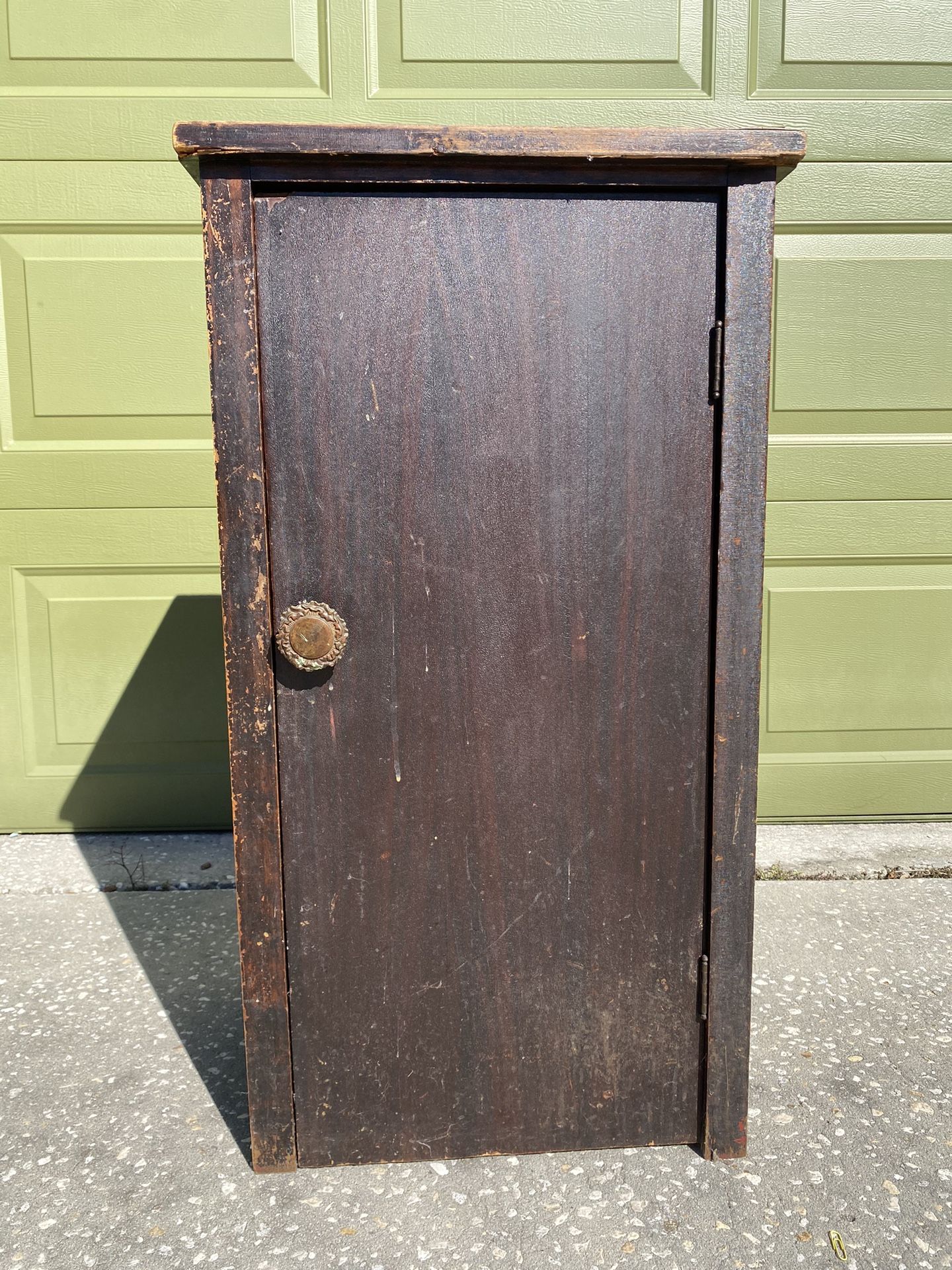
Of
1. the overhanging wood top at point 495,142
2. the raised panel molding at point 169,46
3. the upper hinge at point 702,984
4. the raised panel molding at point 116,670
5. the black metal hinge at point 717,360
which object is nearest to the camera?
the overhanging wood top at point 495,142

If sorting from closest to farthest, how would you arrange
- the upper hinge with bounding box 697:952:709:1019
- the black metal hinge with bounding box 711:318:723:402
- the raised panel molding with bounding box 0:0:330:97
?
the black metal hinge with bounding box 711:318:723:402, the upper hinge with bounding box 697:952:709:1019, the raised panel molding with bounding box 0:0:330:97

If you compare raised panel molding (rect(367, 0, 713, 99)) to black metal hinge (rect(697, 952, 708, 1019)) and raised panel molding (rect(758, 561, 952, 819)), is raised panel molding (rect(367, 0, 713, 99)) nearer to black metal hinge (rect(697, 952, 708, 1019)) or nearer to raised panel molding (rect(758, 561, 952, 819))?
raised panel molding (rect(758, 561, 952, 819))

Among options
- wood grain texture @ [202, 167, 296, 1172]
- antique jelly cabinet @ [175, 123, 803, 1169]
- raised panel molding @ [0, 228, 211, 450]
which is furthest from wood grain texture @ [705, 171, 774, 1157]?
raised panel molding @ [0, 228, 211, 450]

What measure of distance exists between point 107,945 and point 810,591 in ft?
7.79

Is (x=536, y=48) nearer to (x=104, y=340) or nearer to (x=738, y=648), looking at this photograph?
(x=104, y=340)

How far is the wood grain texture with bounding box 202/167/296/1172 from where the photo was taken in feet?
4.63

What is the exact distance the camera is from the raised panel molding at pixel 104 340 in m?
2.83

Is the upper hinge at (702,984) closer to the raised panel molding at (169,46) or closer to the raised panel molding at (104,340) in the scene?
the raised panel molding at (104,340)

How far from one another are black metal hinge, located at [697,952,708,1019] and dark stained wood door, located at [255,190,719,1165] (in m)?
0.02

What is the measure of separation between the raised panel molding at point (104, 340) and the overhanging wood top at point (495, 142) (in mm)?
1559

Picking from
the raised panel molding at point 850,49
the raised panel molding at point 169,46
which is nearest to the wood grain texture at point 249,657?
the raised panel molding at point 169,46

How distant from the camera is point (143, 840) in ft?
9.95

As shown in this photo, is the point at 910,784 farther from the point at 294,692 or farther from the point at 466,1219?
the point at 294,692

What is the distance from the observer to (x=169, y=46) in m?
2.75
